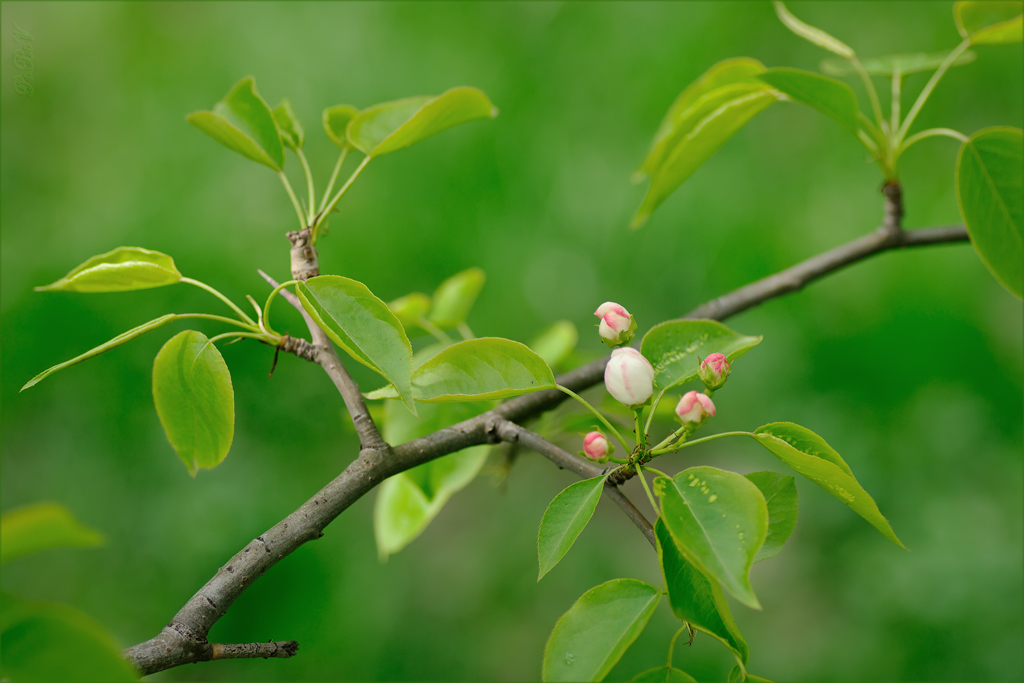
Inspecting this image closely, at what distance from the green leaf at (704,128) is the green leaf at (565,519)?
0.33 m

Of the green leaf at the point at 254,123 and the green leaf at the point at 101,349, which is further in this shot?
the green leaf at the point at 254,123

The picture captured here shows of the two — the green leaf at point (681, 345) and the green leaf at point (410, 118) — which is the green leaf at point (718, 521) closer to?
the green leaf at point (681, 345)

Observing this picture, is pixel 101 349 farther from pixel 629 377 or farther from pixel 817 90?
pixel 817 90

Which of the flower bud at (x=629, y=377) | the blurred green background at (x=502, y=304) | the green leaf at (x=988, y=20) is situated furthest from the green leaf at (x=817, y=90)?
the blurred green background at (x=502, y=304)

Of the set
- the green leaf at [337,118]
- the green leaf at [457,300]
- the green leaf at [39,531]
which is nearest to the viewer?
the green leaf at [39,531]

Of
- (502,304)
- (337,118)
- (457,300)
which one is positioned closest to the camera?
(337,118)

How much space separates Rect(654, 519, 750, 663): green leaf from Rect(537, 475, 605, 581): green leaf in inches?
1.7

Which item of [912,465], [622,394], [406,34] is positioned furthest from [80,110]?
[912,465]

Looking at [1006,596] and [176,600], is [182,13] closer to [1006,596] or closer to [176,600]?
[176,600]

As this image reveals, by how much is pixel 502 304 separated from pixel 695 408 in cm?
104

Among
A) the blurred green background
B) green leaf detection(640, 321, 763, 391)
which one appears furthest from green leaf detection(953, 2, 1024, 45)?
the blurred green background

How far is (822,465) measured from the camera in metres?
0.34

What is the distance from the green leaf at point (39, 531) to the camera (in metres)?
0.24

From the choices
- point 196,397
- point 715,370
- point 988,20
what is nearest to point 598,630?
point 715,370
